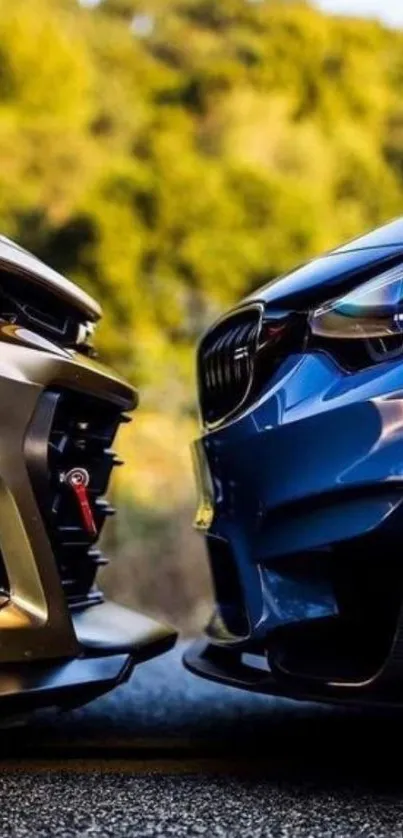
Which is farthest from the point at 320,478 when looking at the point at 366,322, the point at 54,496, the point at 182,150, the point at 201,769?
the point at 182,150

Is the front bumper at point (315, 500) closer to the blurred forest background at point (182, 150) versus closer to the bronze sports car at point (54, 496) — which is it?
the bronze sports car at point (54, 496)

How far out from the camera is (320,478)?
2562 mm

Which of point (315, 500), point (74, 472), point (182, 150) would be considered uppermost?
point (182, 150)

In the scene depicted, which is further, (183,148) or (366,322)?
(183,148)

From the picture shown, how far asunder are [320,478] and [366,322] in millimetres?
356

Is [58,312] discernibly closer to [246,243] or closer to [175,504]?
[175,504]

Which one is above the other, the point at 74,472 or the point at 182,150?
the point at 182,150

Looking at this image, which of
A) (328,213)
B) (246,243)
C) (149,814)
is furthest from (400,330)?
(328,213)

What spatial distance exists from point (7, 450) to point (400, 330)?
907 millimetres

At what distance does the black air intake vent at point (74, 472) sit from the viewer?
2.78m

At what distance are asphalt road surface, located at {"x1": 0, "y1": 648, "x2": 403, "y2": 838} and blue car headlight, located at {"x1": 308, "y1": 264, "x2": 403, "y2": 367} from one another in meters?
0.93

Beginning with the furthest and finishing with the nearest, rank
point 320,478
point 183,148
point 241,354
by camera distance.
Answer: point 183,148
point 241,354
point 320,478

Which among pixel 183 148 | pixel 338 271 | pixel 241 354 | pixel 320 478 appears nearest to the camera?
pixel 320 478

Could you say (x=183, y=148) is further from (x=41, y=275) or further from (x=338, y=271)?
(x=338, y=271)
